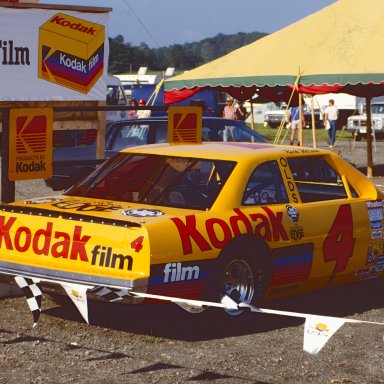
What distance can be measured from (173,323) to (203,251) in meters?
0.87

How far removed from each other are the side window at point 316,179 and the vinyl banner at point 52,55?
475 centimetres

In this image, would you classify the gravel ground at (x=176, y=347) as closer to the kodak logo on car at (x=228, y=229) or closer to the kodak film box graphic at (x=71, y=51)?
the kodak logo on car at (x=228, y=229)

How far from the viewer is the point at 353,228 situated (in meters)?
9.35

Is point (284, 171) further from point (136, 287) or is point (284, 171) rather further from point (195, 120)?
point (195, 120)

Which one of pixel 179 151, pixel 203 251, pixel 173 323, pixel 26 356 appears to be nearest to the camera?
pixel 26 356

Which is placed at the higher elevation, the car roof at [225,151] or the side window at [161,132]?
the car roof at [225,151]

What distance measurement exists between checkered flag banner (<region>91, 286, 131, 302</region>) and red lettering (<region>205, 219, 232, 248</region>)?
0.85 m

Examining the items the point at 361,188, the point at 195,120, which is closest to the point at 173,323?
the point at 361,188

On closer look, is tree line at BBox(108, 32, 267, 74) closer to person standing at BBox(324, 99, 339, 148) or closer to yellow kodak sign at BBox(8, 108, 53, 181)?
person standing at BBox(324, 99, 339, 148)

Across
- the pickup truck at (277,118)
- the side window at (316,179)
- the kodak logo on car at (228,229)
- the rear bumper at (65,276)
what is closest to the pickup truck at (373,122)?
the pickup truck at (277,118)

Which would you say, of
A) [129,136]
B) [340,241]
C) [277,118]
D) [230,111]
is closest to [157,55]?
[277,118]

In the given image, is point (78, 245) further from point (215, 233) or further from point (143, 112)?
point (143, 112)

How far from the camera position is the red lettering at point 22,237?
814 cm

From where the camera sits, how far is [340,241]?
9.19 m
